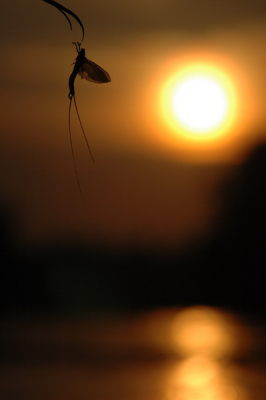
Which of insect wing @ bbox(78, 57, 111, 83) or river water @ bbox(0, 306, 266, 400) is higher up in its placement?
river water @ bbox(0, 306, 266, 400)

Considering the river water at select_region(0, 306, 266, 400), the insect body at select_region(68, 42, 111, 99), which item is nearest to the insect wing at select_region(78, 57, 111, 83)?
the insect body at select_region(68, 42, 111, 99)

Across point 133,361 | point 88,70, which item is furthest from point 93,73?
point 133,361

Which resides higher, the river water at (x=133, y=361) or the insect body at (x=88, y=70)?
the river water at (x=133, y=361)

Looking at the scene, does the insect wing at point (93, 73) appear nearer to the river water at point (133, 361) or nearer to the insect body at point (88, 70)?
the insect body at point (88, 70)

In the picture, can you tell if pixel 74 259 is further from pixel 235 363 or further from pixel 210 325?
pixel 235 363

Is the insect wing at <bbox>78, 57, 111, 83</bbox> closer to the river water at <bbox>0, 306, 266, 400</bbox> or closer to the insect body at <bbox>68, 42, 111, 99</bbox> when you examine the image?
the insect body at <bbox>68, 42, 111, 99</bbox>

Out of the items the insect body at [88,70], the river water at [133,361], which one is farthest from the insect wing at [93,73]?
the river water at [133,361]

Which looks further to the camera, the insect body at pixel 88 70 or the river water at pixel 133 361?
the river water at pixel 133 361
